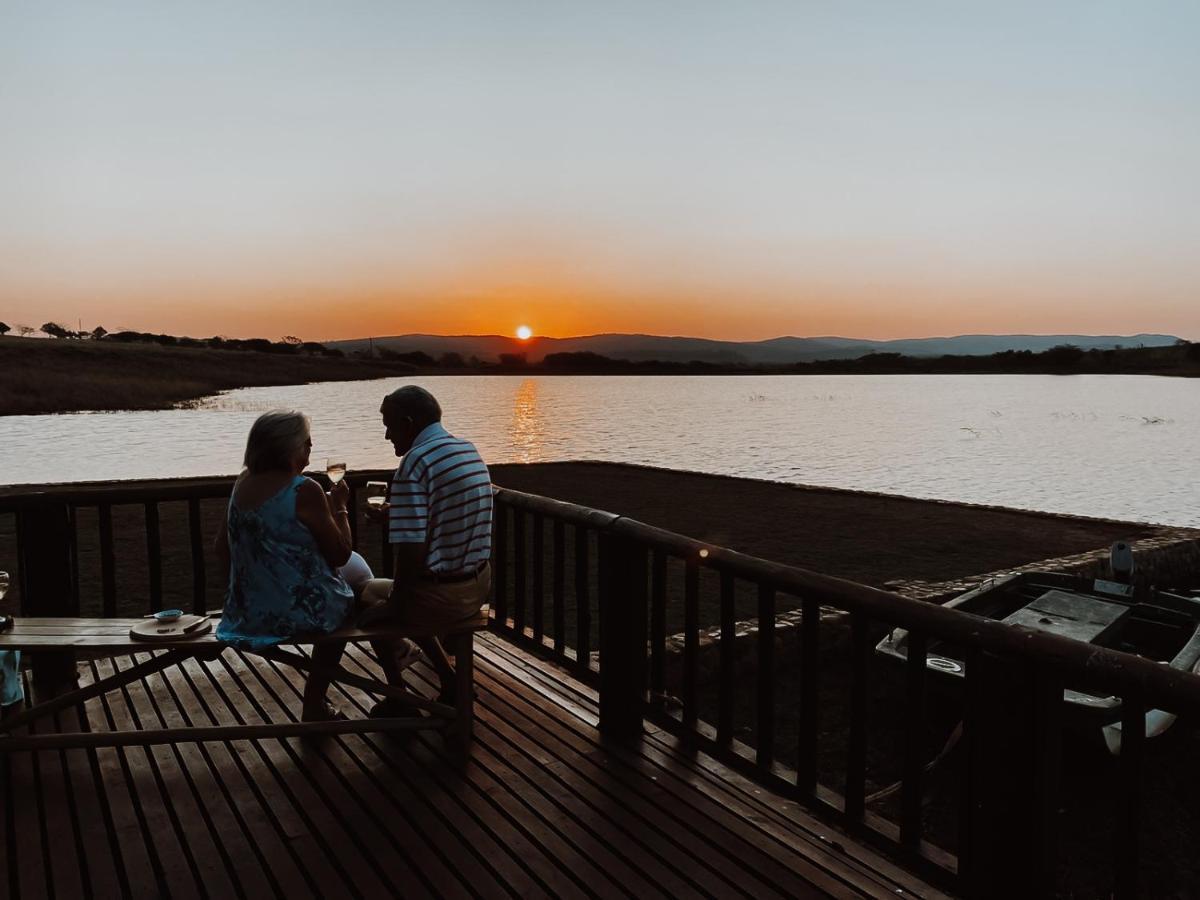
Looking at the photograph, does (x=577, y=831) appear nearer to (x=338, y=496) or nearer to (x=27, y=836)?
(x=338, y=496)

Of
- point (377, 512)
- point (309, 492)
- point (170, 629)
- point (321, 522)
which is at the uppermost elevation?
point (309, 492)

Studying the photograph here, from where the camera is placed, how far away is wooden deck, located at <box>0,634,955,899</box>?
9.65ft

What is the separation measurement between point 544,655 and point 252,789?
6.91ft

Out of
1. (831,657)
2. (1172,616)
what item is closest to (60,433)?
(831,657)

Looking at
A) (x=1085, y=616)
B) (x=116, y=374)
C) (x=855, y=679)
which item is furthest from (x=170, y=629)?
(x=116, y=374)

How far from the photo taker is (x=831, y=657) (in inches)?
332

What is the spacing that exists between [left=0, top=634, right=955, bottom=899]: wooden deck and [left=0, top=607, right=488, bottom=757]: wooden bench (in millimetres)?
170

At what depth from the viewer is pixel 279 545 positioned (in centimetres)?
357

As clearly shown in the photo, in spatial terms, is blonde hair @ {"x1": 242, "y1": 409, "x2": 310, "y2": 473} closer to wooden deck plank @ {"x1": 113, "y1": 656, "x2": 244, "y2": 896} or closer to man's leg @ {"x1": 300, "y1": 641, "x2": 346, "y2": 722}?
man's leg @ {"x1": 300, "y1": 641, "x2": 346, "y2": 722}

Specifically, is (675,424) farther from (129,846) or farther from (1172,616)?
(129,846)

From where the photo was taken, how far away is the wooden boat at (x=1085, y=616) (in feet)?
23.0

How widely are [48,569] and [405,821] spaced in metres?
2.94

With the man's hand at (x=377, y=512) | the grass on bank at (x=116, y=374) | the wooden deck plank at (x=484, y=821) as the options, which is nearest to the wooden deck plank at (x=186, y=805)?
the wooden deck plank at (x=484, y=821)

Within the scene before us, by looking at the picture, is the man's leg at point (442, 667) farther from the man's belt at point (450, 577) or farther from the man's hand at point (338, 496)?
the man's hand at point (338, 496)
